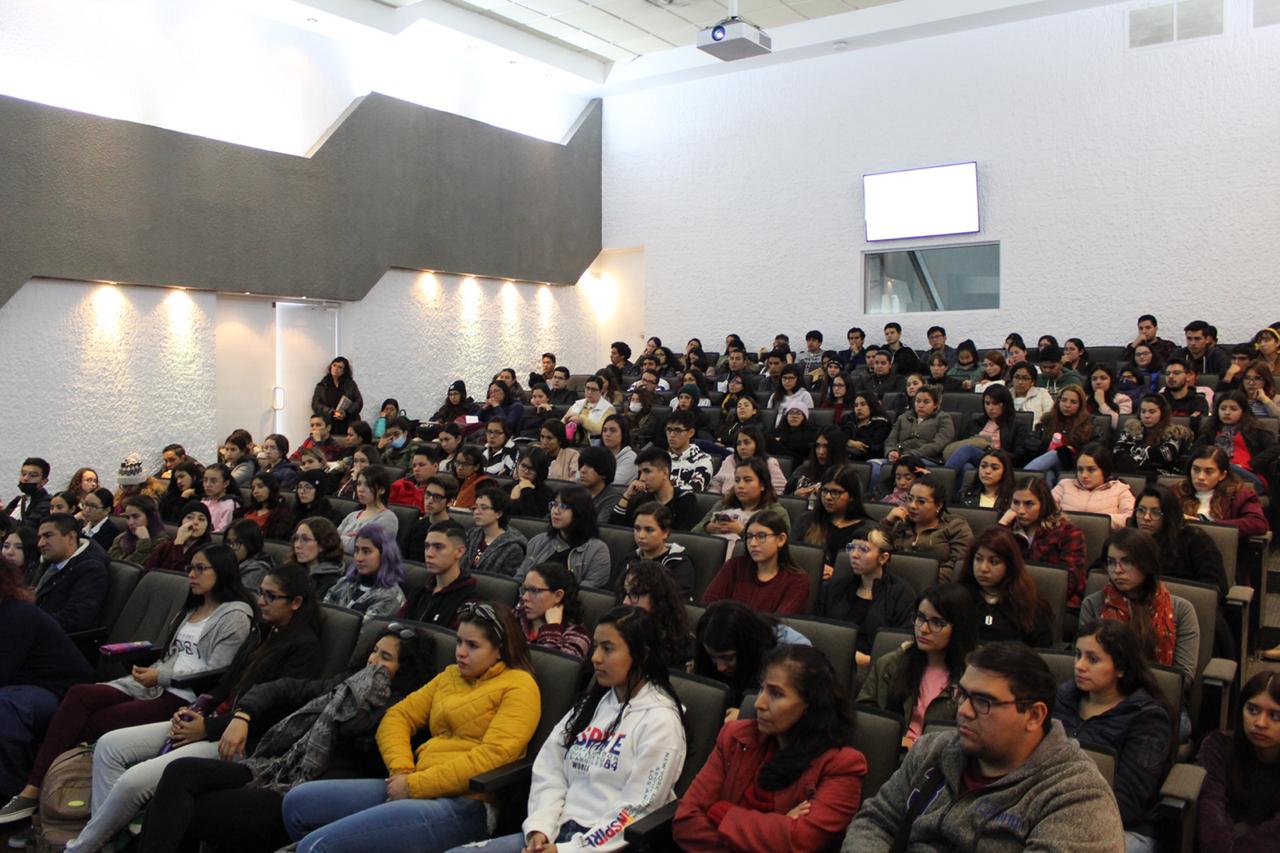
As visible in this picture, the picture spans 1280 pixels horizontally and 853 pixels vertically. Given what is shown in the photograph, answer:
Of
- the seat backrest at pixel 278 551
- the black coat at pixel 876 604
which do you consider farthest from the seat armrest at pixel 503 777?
the seat backrest at pixel 278 551

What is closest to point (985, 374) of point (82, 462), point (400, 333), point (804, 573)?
point (804, 573)

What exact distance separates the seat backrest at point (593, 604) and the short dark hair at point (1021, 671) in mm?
1778

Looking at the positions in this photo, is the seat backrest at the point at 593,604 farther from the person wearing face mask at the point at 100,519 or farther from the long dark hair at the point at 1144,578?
the person wearing face mask at the point at 100,519

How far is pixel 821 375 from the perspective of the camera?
9531mm

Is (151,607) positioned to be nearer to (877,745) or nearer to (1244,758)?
(877,745)

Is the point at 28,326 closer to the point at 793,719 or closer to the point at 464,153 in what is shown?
the point at 464,153

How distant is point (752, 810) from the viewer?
250 centimetres

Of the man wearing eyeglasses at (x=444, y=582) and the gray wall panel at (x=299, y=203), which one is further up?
the gray wall panel at (x=299, y=203)

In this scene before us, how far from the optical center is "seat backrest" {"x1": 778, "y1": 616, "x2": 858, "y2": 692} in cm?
322

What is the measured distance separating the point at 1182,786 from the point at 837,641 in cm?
103

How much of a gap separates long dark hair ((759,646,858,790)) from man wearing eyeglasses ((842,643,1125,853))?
9.8 inches

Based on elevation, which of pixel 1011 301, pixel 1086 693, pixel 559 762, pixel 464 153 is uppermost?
pixel 464 153

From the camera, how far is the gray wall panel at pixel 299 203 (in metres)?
7.90

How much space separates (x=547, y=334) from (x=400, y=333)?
224 cm
